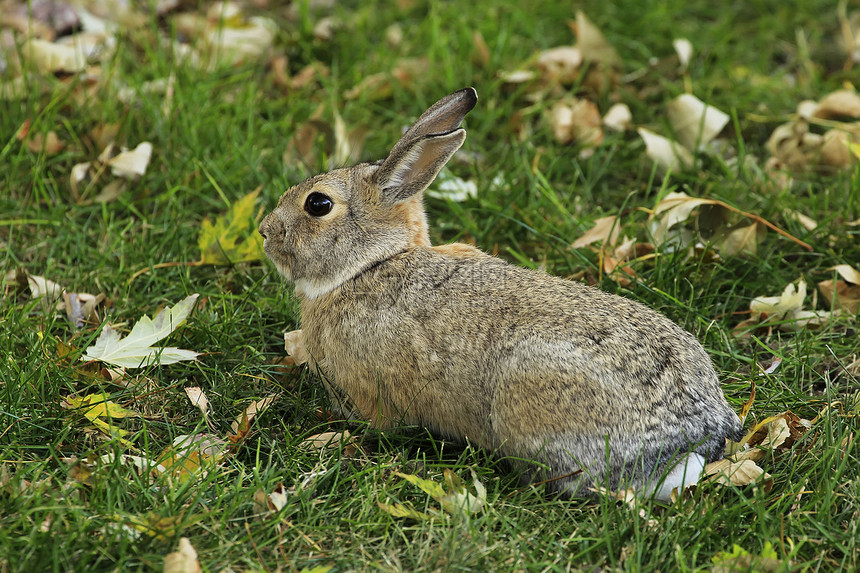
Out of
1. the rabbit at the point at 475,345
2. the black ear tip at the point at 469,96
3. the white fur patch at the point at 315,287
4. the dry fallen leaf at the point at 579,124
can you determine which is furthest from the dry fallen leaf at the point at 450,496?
the dry fallen leaf at the point at 579,124

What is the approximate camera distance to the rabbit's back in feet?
12.5

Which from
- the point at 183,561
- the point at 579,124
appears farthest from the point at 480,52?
the point at 183,561

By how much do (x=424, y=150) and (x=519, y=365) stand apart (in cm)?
117

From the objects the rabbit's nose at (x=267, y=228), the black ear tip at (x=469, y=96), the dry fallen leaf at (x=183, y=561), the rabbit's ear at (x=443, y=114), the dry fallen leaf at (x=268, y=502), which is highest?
the black ear tip at (x=469, y=96)

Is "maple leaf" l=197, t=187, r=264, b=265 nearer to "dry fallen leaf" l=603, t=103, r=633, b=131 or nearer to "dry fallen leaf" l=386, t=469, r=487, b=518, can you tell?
"dry fallen leaf" l=386, t=469, r=487, b=518

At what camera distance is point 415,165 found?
449 centimetres

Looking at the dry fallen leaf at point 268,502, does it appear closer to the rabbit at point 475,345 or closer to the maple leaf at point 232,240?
the rabbit at point 475,345

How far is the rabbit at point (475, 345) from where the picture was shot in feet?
12.5

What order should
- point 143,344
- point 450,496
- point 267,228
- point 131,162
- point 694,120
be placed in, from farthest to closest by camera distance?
point 694,120 → point 131,162 → point 267,228 → point 143,344 → point 450,496

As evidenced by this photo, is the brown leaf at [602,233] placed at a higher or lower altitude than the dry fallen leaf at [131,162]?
lower

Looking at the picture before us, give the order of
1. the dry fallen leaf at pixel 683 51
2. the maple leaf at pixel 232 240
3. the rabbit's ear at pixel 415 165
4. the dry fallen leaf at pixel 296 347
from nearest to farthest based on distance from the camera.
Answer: the rabbit's ear at pixel 415 165, the dry fallen leaf at pixel 296 347, the maple leaf at pixel 232 240, the dry fallen leaf at pixel 683 51

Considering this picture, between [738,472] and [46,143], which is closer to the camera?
[738,472]

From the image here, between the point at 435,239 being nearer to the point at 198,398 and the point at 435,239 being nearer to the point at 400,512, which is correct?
the point at 198,398

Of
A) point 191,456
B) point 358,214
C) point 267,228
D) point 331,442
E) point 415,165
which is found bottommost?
point 331,442
